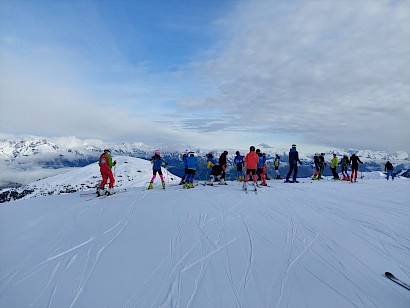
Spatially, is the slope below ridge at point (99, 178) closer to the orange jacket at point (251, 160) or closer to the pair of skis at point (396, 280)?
the orange jacket at point (251, 160)

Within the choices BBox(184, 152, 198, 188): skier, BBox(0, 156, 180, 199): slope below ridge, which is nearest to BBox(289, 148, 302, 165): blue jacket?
BBox(184, 152, 198, 188): skier

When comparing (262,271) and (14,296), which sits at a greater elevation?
(262,271)

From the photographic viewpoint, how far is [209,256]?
22.7 feet

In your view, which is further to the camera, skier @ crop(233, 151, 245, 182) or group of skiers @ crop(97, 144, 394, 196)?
skier @ crop(233, 151, 245, 182)

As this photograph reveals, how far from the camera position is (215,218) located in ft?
33.2

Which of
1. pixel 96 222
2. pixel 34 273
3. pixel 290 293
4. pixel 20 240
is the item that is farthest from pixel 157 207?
pixel 290 293

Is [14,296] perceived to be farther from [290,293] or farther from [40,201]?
[40,201]

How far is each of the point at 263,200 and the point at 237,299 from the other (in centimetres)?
839

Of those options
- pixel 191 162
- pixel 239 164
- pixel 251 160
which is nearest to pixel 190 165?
pixel 191 162

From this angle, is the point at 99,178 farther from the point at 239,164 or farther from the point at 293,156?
the point at 293,156

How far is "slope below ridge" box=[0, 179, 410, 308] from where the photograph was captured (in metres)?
5.37

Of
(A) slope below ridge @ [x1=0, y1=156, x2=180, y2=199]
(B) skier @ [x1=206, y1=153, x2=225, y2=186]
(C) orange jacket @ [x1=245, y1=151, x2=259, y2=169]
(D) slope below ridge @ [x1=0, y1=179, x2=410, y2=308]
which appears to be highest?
(C) orange jacket @ [x1=245, y1=151, x2=259, y2=169]

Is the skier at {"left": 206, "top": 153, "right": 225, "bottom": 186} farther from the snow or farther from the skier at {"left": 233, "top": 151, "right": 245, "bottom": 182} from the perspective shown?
the snow

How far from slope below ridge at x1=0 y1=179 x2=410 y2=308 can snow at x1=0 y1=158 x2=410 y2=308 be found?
0.08 feet
